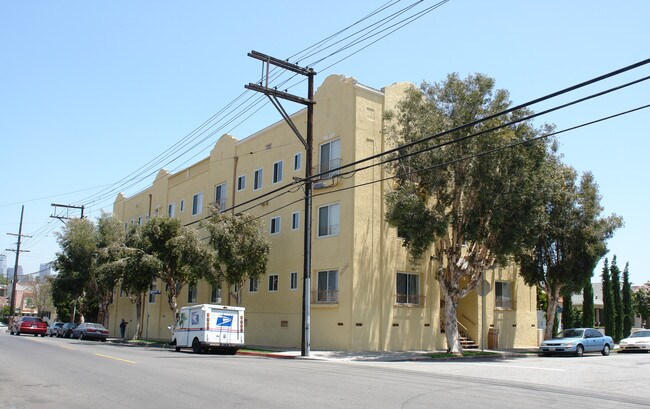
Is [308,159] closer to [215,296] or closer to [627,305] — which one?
[215,296]

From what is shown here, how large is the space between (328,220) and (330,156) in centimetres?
332

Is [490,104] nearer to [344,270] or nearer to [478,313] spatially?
[344,270]

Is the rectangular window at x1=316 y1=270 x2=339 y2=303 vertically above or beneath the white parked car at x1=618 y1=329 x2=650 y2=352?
above

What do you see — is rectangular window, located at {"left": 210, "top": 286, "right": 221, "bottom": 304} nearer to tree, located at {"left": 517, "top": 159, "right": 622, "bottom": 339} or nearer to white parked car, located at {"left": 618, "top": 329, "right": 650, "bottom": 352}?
tree, located at {"left": 517, "top": 159, "right": 622, "bottom": 339}

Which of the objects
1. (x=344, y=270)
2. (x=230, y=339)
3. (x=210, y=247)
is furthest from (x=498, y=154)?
(x=210, y=247)

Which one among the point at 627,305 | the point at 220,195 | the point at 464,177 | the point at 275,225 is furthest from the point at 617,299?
the point at 220,195

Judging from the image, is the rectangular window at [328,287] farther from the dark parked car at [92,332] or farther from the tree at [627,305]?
the tree at [627,305]

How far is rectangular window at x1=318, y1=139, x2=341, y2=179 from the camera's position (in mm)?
29758

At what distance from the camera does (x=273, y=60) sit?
24.5 m

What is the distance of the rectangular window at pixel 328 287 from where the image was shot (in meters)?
28.5

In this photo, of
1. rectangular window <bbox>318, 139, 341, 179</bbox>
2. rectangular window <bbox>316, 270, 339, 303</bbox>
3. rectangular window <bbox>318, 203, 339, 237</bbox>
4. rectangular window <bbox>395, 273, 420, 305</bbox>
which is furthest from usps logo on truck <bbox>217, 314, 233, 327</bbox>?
rectangular window <bbox>318, 139, 341, 179</bbox>

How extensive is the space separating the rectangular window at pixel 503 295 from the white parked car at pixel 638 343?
20.8 ft

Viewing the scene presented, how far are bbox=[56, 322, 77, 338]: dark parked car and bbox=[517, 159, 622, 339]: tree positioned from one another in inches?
1316

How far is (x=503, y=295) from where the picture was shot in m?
34.9
